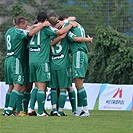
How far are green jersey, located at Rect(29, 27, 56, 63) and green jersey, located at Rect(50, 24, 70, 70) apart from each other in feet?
0.77

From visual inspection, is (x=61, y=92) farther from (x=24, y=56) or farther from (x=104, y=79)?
(x=104, y=79)

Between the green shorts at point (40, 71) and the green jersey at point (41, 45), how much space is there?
9 centimetres

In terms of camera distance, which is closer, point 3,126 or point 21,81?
point 3,126

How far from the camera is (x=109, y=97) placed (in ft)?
71.3

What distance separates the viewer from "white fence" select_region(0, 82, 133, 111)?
21.5 meters

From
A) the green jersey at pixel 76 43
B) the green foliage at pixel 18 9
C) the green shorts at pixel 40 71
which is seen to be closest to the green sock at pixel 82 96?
the green shorts at pixel 40 71

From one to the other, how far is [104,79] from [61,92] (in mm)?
13845

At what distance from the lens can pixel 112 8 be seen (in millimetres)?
27938

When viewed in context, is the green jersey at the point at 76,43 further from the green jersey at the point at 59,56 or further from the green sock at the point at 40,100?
the green sock at the point at 40,100

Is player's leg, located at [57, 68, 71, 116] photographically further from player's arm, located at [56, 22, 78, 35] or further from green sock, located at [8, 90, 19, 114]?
green sock, located at [8, 90, 19, 114]

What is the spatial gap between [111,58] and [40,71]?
14.3m

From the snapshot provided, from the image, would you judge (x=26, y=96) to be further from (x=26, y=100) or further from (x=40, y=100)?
(x=40, y=100)

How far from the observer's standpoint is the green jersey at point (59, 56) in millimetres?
14266

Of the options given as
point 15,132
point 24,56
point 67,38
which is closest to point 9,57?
point 24,56
